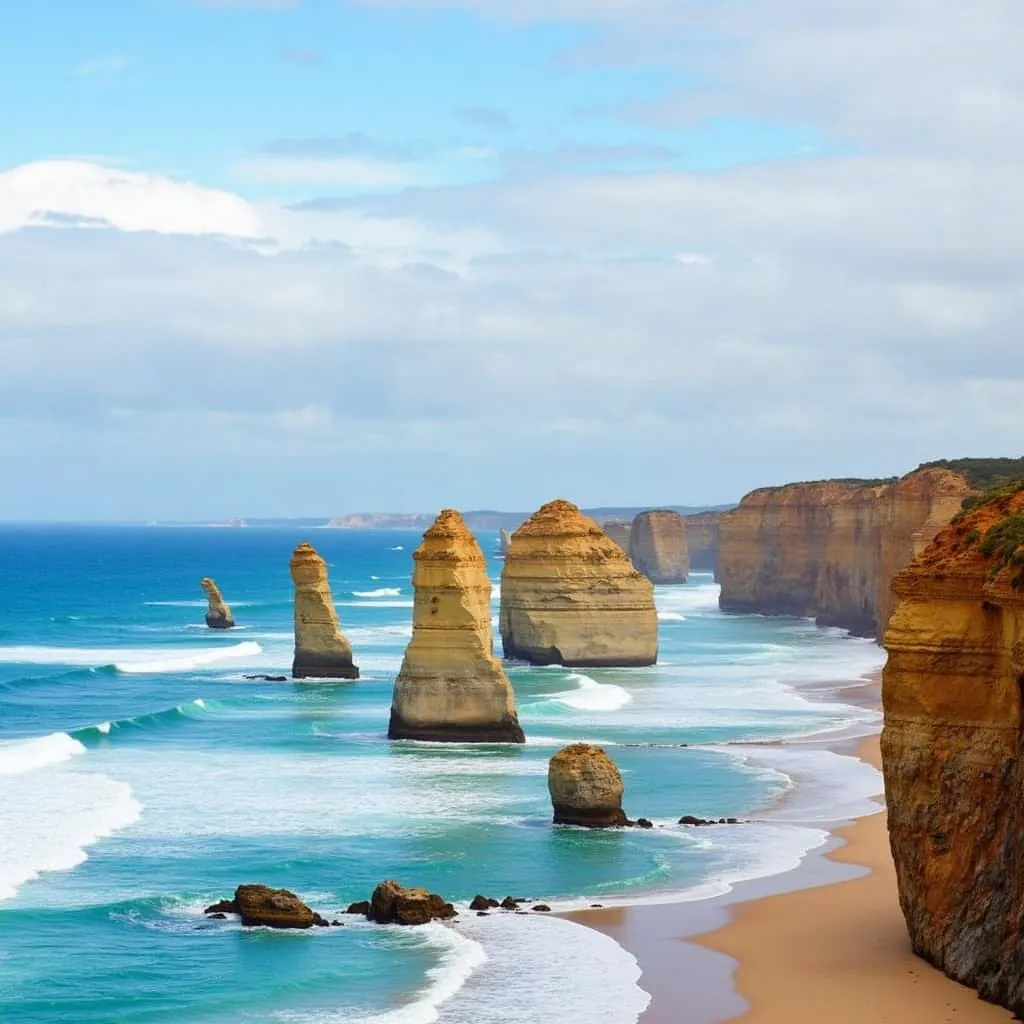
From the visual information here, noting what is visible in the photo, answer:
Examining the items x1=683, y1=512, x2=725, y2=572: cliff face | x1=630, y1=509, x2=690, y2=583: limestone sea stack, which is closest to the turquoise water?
x1=630, y1=509, x2=690, y2=583: limestone sea stack

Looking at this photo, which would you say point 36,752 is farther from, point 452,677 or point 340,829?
point 340,829

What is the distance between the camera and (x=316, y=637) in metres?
64.5

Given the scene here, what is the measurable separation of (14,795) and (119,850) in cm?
716

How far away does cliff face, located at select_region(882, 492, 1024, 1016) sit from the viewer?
20859 mm

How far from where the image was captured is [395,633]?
91.7m

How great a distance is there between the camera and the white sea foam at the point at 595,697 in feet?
191

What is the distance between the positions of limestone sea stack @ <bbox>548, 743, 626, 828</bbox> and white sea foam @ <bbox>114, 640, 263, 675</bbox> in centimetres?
3977

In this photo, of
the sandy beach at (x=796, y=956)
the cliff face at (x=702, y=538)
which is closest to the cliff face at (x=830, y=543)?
the sandy beach at (x=796, y=956)

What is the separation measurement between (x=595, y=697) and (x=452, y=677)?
46.9 feet

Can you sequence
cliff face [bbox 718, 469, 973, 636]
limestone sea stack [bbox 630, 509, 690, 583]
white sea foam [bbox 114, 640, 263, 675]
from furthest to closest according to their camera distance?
limestone sea stack [bbox 630, 509, 690, 583], cliff face [bbox 718, 469, 973, 636], white sea foam [bbox 114, 640, 263, 675]

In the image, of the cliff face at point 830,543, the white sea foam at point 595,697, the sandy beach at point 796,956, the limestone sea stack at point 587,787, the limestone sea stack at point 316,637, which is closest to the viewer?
the sandy beach at point 796,956

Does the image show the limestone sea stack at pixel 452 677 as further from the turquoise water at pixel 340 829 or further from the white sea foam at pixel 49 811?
the white sea foam at pixel 49 811

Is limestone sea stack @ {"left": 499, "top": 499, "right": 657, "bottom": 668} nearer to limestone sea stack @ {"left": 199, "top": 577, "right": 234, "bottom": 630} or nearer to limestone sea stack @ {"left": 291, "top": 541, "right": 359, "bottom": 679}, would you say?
limestone sea stack @ {"left": 291, "top": 541, "right": 359, "bottom": 679}

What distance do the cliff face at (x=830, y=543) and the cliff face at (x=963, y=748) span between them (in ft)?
162
